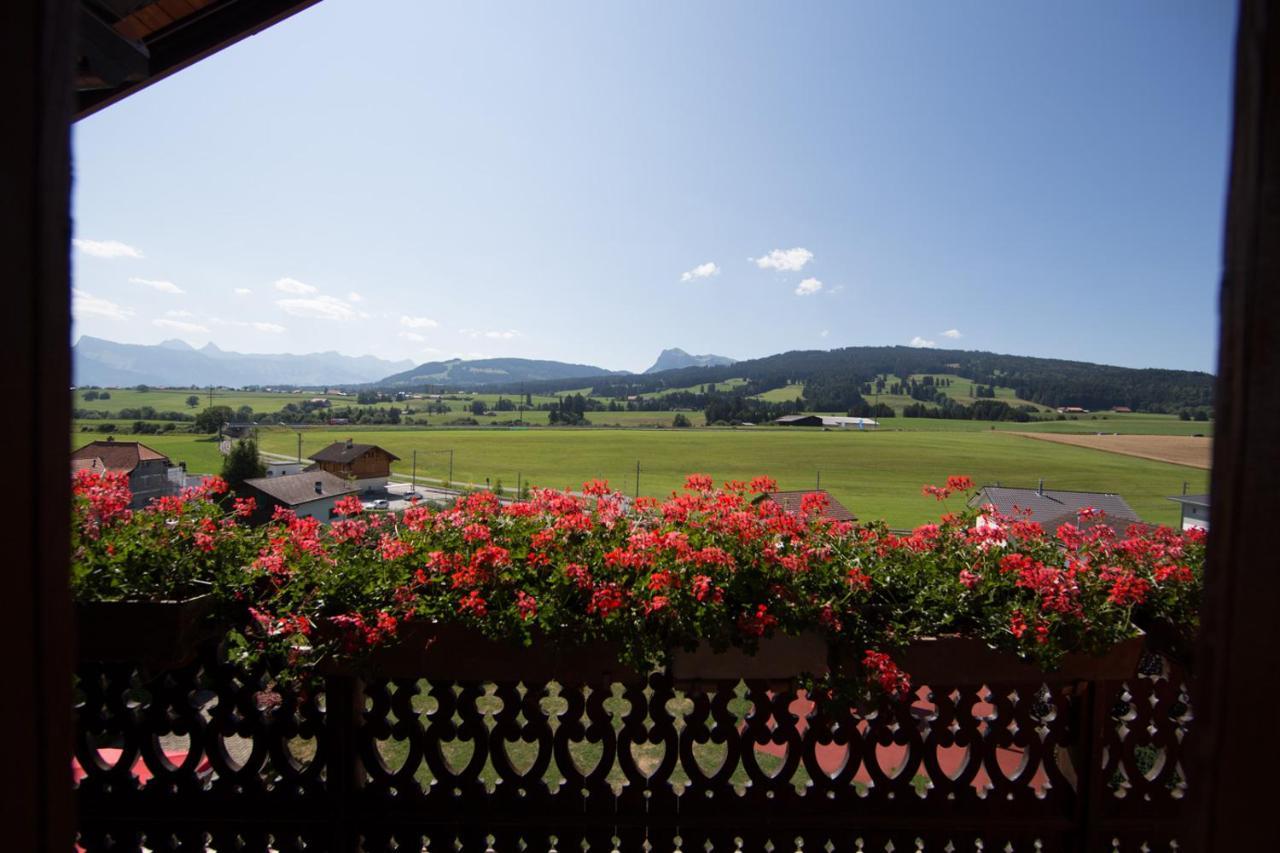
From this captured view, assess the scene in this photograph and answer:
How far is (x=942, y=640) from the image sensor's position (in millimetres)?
1684

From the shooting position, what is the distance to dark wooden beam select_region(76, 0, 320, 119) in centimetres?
188

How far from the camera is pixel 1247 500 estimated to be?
1.66ft

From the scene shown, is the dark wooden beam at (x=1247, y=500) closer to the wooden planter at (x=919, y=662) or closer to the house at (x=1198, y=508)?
the house at (x=1198, y=508)

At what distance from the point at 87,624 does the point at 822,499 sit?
2.33 meters

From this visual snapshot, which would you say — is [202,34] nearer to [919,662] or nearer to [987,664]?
[919,662]

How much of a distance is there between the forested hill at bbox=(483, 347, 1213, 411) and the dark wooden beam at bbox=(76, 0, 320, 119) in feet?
8.60

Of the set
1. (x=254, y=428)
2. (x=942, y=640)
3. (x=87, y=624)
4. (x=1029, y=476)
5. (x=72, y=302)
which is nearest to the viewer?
(x=72, y=302)

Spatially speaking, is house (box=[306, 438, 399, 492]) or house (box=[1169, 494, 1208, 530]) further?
house (box=[306, 438, 399, 492])

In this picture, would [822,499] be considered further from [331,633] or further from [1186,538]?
[331,633]

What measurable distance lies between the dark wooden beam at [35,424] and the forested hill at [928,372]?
1.04m

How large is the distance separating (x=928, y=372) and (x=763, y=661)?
1835 inches

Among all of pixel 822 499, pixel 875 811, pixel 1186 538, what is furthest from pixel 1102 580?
pixel 875 811

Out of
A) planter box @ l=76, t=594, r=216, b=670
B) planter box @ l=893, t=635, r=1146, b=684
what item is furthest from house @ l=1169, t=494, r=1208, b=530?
planter box @ l=76, t=594, r=216, b=670

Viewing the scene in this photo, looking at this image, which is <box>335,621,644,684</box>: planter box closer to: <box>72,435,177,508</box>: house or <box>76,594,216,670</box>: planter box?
<box>76,594,216,670</box>: planter box
